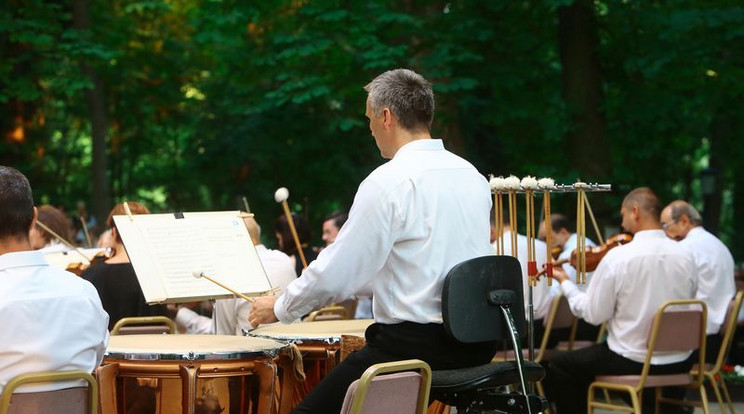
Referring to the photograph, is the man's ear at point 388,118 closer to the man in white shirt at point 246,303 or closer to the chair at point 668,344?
the man in white shirt at point 246,303

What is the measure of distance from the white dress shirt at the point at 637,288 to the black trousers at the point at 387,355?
3.03 metres

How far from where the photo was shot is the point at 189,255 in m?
5.07

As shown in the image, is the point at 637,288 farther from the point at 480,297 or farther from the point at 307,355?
the point at 480,297

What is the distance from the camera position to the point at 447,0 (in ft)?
48.6

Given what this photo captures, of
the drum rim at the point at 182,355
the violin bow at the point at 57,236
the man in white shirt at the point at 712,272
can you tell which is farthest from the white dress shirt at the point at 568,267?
the drum rim at the point at 182,355

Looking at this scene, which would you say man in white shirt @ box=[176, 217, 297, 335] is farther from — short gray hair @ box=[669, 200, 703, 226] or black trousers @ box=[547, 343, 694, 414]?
short gray hair @ box=[669, 200, 703, 226]

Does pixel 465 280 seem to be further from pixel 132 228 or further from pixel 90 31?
pixel 90 31

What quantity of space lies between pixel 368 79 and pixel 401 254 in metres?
9.89

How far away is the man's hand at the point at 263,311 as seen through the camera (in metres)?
4.62

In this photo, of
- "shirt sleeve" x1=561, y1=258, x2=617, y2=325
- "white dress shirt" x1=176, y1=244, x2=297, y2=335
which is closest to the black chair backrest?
"white dress shirt" x1=176, y1=244, x2=297, y2=335

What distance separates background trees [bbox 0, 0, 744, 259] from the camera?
13688mm

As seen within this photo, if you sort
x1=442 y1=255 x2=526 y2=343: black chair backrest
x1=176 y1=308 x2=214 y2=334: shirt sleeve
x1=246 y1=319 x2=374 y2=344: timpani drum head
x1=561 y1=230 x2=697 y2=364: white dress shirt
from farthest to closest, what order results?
x1=176 y1=308 x2=214 y2=334: shirt sleeve < x1=561 y1=230 x2=697 y2=364: white dress shirt < x1=246 y1=319 x2=374 y2=344: timpani drum head < x1=442 y1=255 x2=526 y2=343: black chair backrest

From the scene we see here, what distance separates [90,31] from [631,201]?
30.5ft

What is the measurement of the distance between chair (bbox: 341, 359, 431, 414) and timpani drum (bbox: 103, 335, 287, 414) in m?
0.76
